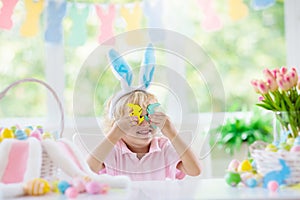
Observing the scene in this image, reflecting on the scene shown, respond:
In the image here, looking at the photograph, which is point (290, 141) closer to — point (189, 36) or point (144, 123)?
point (144, 123)

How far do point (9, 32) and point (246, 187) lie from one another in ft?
7.78

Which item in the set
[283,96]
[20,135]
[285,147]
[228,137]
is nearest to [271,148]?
[285,147]

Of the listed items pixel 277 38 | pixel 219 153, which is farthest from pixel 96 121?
pixel 277 38

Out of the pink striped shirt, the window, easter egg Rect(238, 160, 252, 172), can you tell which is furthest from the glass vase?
the window

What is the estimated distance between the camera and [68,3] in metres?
3.11

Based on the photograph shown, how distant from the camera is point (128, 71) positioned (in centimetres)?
142

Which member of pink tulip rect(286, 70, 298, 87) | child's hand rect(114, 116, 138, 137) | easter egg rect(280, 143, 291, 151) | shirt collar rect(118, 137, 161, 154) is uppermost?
pink tulip rect(286, 70, 298, 87)

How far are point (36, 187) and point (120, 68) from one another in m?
0.42

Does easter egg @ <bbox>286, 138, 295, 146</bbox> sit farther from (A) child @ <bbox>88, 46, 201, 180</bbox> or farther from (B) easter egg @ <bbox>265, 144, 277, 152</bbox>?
(A) child @ <bbox>88, 46, 201, 180</bbox>

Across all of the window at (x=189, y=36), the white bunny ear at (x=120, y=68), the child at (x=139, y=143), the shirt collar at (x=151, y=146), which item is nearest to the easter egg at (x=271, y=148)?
the child at (x=139, y=143)

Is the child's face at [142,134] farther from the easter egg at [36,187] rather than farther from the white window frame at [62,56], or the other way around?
the white window frame at [62,56]

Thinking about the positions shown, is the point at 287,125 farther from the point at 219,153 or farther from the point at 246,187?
the point at 219,153

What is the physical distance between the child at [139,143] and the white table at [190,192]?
0.77ft

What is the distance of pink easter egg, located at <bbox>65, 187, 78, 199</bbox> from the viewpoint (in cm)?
116
